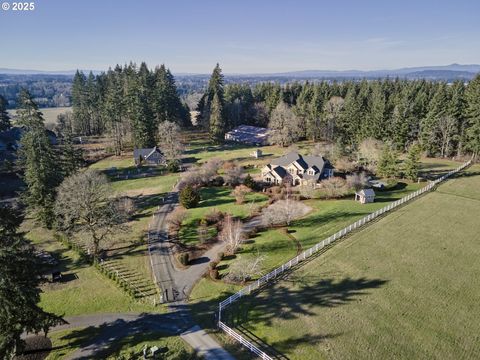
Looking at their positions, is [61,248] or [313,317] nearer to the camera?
[313,317]

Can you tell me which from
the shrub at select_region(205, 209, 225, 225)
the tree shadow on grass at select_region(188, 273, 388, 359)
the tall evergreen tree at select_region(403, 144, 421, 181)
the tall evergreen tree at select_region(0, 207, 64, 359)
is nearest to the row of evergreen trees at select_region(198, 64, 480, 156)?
the tall evergreen tree at select_region(403, 144, 421, 181)

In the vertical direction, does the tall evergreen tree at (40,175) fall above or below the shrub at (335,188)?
above

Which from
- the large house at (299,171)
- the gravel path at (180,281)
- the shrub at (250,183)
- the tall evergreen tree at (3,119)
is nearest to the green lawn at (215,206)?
the shrub at (250,183)

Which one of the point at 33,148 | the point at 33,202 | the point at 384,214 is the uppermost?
the point at 33,148

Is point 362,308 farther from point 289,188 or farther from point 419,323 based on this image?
point 289,188

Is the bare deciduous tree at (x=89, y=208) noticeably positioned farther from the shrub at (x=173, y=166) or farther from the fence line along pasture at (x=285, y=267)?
the shrub at (x=173, y=166)

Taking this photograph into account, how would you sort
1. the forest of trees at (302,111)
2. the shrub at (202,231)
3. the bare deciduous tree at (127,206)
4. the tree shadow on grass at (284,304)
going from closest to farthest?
1. the tree shadow on grass at (284,304)
2. the shrub at (202,231)
3. the bare deciduous tree at (127,206)
4. the forest of trees at (302,111)

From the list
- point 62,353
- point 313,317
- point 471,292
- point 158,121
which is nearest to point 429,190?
point 471,292
